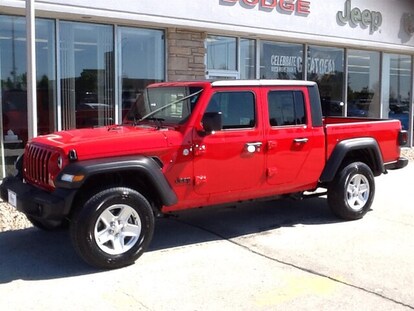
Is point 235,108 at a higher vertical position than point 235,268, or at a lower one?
higher

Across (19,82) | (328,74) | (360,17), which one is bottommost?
(19,82)

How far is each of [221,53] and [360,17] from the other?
4.09 m

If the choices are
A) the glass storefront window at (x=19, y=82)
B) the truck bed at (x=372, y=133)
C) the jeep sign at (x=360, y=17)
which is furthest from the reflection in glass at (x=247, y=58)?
the truck bed at (x=372, y=133)

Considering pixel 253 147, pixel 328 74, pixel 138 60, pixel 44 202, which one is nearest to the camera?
pixel 44 202

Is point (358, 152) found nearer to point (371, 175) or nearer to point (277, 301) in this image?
point (371, 175)

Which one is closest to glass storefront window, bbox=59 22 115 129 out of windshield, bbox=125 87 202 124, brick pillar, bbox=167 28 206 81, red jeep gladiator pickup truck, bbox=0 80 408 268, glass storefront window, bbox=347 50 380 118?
brick pillar, bbox=167 28 206 81

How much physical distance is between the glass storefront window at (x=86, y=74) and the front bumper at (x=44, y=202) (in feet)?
14.8

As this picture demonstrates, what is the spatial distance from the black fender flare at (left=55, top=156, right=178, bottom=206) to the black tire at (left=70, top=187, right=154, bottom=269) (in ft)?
0.64

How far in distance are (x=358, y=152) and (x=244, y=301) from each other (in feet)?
11.5

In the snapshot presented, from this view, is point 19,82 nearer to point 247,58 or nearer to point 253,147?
point 253,147

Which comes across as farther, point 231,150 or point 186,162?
point 231,150

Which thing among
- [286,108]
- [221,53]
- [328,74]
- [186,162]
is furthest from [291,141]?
[328,74]

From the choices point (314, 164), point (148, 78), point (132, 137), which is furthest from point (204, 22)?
point (132, 137)

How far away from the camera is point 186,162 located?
18.0 feet
